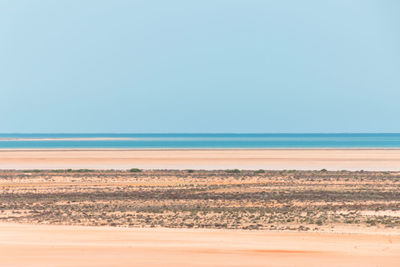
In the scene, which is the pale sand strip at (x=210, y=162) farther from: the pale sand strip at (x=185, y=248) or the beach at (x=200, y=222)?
the pale sand strip at (x=185, y=248)

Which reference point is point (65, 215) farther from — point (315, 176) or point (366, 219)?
point (315, 176)

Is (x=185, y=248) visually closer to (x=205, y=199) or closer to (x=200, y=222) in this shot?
(x=200, y=222)

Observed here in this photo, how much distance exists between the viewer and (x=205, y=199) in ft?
120

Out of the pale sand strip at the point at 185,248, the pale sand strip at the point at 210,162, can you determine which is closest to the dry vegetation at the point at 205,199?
the pale sand strip at the point at 185,248

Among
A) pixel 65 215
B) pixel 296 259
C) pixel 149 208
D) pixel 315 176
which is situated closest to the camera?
pixel 296 259

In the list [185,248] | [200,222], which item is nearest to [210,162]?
[200,222]

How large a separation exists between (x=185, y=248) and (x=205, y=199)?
659 inches

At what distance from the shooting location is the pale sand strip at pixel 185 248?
1773 centimetres

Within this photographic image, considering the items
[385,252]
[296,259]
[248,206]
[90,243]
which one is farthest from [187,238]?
[248,206]

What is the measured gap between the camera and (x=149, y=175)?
56.4 meters

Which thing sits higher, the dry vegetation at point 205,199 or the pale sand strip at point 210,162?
the pale sand strip at point 210,162

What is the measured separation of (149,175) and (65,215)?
88.9ft

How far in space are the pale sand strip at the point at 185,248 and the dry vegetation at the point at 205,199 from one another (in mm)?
2809

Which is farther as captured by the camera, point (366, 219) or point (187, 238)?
point (366, 219)
